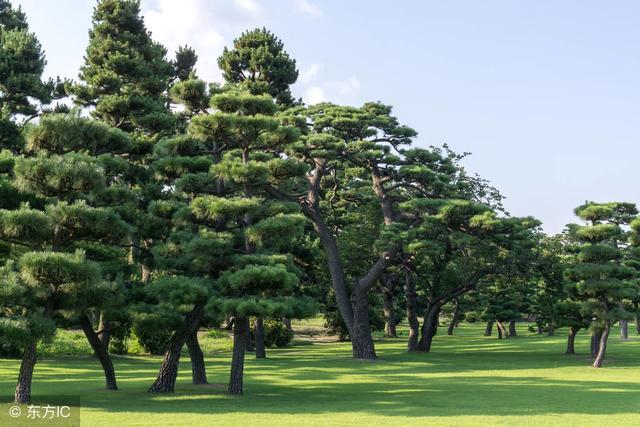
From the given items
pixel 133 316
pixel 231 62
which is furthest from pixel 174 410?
pixel 231 62

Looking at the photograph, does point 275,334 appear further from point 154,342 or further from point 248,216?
point 248,216

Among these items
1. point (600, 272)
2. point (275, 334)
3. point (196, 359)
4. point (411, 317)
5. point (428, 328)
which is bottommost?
point (196, 359)

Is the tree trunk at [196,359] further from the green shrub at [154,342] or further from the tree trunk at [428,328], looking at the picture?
the tree trunk at [428,328]

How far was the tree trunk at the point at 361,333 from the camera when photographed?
33.2 metres

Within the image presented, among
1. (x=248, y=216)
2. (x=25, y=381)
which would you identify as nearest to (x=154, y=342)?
(x=248, y=216)

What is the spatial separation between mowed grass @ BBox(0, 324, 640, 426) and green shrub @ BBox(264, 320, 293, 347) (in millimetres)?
6586

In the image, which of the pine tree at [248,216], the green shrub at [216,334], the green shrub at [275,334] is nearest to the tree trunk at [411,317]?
the green shrub at [275,334]

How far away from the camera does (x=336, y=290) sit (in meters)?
34.0

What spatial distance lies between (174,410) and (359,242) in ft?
72.1

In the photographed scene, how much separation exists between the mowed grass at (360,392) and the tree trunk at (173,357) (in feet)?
1.37

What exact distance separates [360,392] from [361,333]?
44.7 ft

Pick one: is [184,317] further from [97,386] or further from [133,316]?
[97,386]

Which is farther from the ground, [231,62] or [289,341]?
[231,62]

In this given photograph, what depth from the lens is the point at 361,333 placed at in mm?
33531
